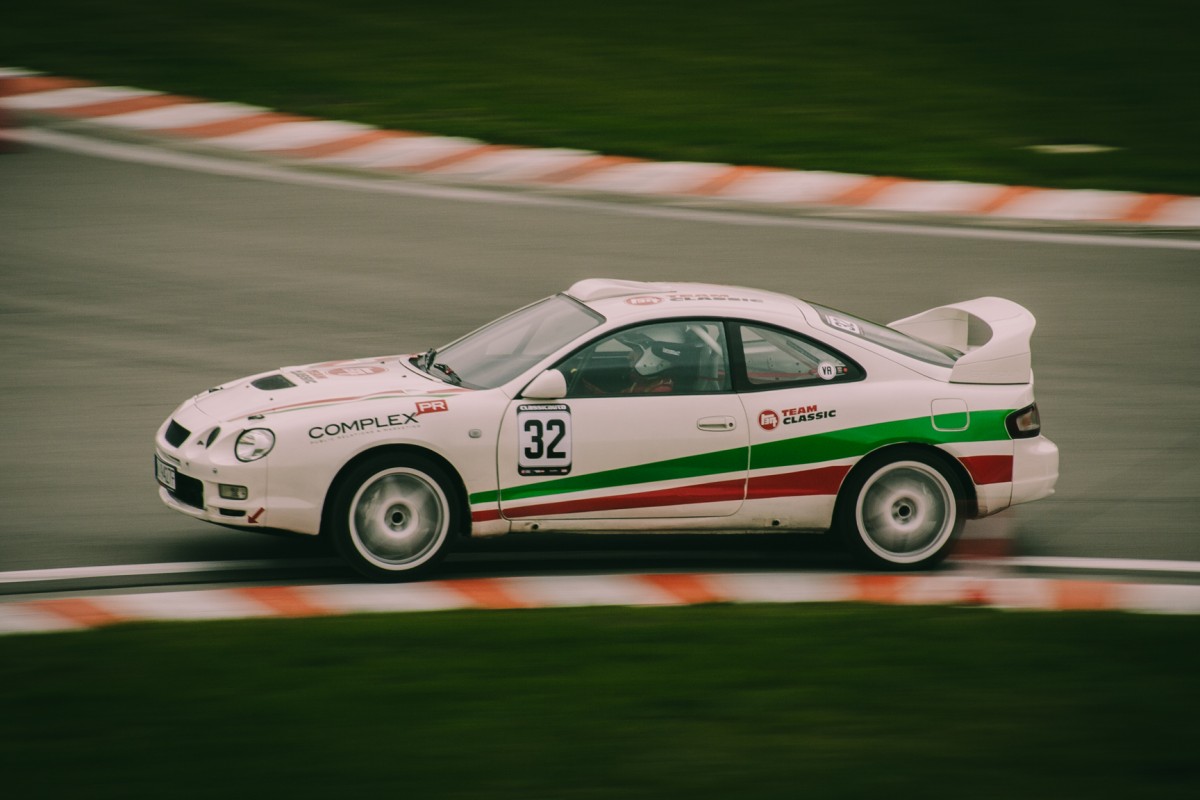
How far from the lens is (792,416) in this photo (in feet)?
25.6

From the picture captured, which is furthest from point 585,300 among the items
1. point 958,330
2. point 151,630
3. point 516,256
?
point 516,256

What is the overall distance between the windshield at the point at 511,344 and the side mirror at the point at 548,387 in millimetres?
209

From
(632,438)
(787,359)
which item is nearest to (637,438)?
(632,438)

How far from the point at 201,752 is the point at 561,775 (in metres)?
1.28

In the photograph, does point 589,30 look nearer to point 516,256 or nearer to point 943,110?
point 943,110

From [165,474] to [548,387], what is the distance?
2.02m

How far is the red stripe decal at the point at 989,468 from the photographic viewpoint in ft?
26.0

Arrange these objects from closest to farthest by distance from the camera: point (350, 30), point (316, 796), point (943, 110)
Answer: point (316, 796) → point (943, 110) → point (350, 30)

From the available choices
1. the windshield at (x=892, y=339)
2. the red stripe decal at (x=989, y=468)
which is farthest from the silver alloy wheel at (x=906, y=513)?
the windshield at (x=892, y=339)

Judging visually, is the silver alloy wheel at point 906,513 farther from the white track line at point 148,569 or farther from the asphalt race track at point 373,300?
the white track line at point 148,569

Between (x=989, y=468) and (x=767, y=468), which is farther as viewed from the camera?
(x=989, y=468)

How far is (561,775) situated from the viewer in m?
5.32

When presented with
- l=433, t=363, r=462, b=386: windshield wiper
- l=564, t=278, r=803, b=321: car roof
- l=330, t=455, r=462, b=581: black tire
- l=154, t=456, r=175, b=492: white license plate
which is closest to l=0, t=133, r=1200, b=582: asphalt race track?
l=154, t=456, r=175, b=492: white license plate

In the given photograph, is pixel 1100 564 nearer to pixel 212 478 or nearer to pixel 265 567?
pixel 265 567
